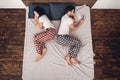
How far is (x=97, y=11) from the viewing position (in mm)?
2758

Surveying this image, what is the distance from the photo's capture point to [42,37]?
233 cm

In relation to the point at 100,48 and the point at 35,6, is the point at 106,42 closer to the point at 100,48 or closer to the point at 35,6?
the point at 100,48

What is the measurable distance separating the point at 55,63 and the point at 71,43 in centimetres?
29

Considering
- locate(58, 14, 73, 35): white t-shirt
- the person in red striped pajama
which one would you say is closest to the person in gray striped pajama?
locate(58, 14, 73, 35): white t-shirt

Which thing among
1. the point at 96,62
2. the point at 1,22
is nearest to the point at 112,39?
the point at 96,62

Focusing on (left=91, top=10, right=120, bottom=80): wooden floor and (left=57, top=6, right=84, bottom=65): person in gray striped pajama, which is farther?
(left=91, top=10, right=120, bottom=80): wooden floor

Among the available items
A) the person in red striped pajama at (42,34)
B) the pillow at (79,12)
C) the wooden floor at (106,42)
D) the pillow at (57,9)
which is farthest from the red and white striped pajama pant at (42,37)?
the wooden floor at (106,42)

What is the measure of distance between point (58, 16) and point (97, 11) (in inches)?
23.4

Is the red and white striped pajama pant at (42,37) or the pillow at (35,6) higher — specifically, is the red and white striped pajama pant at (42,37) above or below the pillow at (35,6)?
below

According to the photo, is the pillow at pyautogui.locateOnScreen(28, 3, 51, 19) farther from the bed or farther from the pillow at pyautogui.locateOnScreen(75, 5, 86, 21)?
the pillow at pyautogui.locateOnScreen(75, 5, 86, 21)

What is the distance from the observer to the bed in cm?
225

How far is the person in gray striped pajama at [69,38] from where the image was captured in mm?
2311

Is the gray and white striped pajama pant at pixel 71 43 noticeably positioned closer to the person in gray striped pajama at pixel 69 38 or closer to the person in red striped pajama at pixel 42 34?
the person in gray striped pajama at pixel 69 38

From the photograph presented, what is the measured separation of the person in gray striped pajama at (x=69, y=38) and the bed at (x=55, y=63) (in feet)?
0.17
